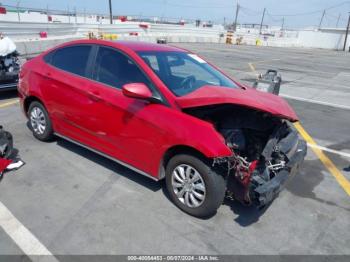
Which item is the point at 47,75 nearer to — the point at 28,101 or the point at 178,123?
the point at 28,101

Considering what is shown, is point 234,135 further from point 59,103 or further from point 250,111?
point 59,103

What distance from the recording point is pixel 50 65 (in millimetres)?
4566

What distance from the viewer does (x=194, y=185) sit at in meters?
3.18

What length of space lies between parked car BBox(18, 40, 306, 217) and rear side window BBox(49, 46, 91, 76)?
17 millimetres

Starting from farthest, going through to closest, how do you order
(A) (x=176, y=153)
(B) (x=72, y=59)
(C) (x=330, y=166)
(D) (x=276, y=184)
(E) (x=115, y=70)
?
(C) (x=330, y=166) → (B) (x=72, y=59) → (E) (x=115, y=70) → (A) (x=176, y=153) → (D) (x=276, y=184)

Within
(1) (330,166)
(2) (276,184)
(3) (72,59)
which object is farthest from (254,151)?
(3) (72,59)

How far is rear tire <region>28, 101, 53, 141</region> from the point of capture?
4.67 meters

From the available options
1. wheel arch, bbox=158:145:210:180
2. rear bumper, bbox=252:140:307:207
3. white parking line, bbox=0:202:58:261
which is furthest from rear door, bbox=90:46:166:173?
white parking line, bbox=0:202:58:261

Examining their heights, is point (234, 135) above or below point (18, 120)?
above

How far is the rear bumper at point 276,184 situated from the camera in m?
2.87

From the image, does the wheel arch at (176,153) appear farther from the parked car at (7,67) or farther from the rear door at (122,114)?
the parked car at (7,67)

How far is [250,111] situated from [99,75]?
1.89m

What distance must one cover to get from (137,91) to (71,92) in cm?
135

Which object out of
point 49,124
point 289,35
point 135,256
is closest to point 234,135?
point 135,256
